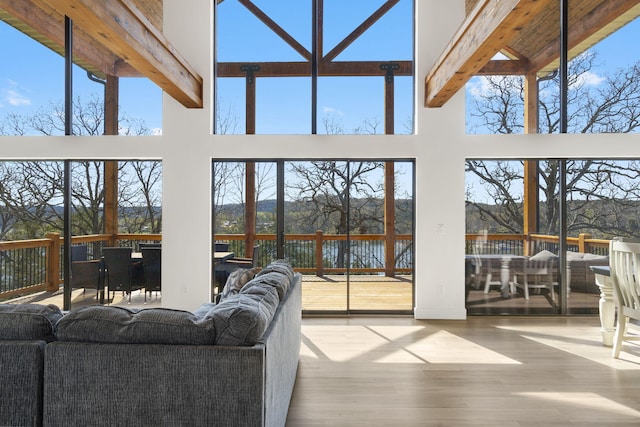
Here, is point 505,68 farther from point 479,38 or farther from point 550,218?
point 479,38

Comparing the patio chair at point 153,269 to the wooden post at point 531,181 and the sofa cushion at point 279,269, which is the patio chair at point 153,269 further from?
the wooden post at point 531,181

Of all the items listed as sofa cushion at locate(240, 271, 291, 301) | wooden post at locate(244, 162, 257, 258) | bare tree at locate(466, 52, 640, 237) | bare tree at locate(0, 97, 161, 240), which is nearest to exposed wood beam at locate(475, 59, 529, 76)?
bare tree at locate(466, 52, 640, 237)

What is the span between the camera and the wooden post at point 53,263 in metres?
5.09

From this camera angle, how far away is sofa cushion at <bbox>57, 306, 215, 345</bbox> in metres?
1.70

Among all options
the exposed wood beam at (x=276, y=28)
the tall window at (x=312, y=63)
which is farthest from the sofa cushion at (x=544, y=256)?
the exposed wood beam at (x=276, y=28)

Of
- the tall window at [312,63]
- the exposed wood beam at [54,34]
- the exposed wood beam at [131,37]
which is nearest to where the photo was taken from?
the exposed wood beam at [131,37]

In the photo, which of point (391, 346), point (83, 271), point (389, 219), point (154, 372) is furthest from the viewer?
point (389, 219)

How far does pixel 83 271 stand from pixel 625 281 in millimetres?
5941

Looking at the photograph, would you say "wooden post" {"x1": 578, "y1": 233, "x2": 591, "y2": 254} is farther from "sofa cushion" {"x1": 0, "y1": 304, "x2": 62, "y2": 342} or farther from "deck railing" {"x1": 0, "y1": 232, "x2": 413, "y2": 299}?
"sofa cushion" {"x1": 0, "y1": 304, "x2": 62, "y2": 342}

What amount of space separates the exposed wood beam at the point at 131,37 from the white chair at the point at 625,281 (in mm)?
4457

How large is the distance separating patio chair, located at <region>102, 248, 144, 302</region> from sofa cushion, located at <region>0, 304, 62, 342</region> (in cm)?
324

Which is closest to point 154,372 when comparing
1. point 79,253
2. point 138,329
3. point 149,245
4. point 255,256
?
point 138,329

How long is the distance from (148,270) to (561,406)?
460 cm

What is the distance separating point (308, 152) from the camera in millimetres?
5070
